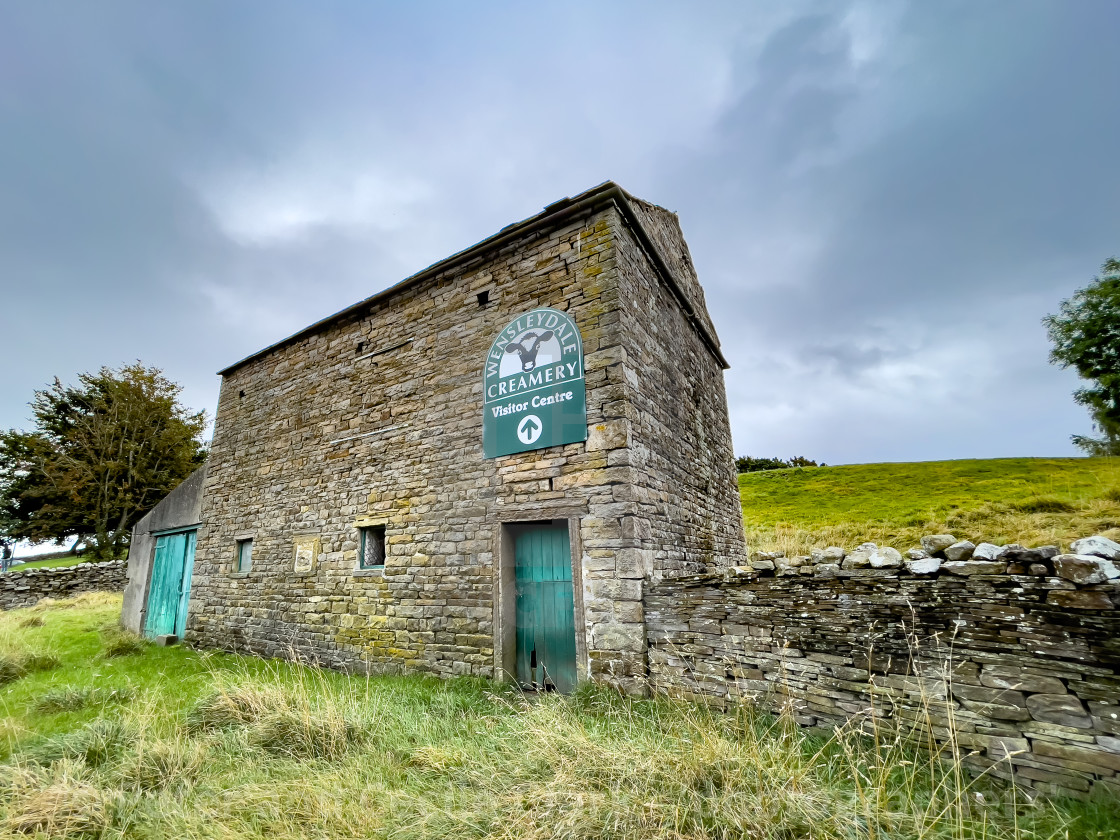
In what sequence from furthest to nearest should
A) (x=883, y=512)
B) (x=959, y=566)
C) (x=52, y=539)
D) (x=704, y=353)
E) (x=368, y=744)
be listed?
(x=52, y=539) → (x=883, y=512) → (x=704, y=353) → (x=368, y=744) → (x=959, y=566)

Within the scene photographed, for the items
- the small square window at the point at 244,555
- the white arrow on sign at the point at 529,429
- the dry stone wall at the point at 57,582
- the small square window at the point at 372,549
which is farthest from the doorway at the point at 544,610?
the dry stone wall at the point at 57,582

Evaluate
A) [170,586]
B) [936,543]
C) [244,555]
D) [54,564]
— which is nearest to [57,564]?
[54,564]

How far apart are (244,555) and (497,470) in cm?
698

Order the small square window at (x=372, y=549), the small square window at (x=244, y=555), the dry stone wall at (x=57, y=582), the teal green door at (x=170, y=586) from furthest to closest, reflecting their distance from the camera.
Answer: the dry stone wall at (x=57, y=582) < the teal green door at (x=170, y=586) < the small square window at (x=244, y=555) < the small square window at (x=372, y=549)

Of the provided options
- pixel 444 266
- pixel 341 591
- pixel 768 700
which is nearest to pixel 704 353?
pixel 444 266

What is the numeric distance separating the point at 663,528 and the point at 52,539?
2938 cm

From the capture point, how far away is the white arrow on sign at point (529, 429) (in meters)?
6.32

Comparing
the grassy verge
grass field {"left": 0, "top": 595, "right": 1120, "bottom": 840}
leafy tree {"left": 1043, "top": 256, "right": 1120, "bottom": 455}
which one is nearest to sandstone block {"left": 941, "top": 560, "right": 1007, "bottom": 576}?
grass field {"left": 0, "top": 595, "right": 1120, "bottom": 840}

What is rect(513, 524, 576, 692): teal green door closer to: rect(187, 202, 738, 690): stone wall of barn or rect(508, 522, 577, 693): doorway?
rect(508, 522, 577, 693): doorway

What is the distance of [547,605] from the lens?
6.07m

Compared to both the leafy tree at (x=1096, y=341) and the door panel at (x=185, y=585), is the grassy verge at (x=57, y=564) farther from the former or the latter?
the leafy tree at (x=1096, y=341)

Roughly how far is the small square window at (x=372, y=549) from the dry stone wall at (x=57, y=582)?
16.7m

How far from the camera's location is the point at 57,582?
1681 centimetres

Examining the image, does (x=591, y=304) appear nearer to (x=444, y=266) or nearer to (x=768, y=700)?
(x=444, y=266)
